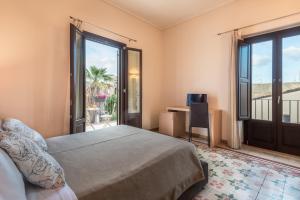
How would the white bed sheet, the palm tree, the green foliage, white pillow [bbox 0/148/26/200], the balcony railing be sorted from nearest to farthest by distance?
1. white pillow [bbox 0/148/26/200]
2. the white bed sheet
3. the balcony railing
4. the palm tree
5. the green foliage

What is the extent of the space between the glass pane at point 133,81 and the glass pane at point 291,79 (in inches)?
117

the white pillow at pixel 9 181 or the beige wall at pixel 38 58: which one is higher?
the beige wall at pixel 38 58

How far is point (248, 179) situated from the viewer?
199cm

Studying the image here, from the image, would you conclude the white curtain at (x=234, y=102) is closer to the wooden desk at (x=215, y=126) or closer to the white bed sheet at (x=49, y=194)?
the wooden desk at (x=215, y=126)

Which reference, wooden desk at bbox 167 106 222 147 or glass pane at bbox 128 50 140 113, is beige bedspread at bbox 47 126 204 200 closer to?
wooden desk at bbox 167 106 222 147

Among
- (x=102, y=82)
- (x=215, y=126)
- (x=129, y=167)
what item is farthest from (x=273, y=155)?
(x=102, y=82)

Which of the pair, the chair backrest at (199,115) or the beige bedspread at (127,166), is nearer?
the beige bedspread at (127,166)

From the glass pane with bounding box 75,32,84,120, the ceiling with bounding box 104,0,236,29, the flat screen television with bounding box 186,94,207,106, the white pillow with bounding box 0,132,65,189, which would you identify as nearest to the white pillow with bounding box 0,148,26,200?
the white pillow with bounding box 0,132,65,189

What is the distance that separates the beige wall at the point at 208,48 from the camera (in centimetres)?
295

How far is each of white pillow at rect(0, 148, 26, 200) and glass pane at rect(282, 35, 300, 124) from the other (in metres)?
3.74

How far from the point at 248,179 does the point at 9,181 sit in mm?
2355

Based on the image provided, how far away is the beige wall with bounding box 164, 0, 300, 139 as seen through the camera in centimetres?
295

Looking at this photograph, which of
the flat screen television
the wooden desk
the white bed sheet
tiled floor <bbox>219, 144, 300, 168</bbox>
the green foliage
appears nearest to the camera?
the white bed sheet

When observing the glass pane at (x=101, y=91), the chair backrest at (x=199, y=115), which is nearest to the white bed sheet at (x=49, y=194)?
the chair backrest at (x=199, y=115)
